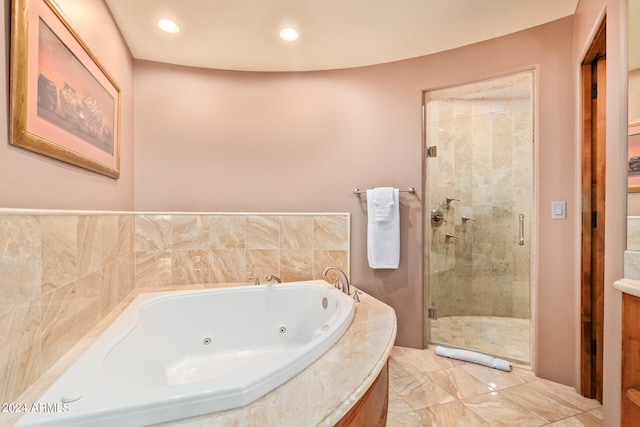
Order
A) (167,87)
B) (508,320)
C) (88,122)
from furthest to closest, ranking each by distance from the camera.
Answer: (508,320), (167,87), (88,122)

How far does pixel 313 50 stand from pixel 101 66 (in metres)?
1.34

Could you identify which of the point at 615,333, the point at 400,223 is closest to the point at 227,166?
the point at 400,223

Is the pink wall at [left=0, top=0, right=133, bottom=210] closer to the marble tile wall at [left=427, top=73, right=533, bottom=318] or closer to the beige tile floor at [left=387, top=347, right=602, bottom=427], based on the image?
the beige tile floor at [left=387, top=347, right=602, bottom=427]

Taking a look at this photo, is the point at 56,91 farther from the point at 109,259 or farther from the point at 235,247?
the point at 235,247

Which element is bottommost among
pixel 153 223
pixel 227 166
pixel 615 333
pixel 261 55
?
pixel 615 333

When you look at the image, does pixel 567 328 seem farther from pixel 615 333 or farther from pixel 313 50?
pixel 313 50

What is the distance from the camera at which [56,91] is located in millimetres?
1195

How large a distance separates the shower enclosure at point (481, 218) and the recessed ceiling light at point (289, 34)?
1221 millimetres

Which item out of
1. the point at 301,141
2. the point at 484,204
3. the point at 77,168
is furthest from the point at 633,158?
the point at 77,168

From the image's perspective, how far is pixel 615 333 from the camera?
46.3 inches

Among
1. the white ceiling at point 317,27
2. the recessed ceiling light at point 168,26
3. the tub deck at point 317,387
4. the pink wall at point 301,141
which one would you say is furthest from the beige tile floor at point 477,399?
the recessed ceiling light at point 168,26

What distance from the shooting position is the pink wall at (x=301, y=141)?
2287 millimetres

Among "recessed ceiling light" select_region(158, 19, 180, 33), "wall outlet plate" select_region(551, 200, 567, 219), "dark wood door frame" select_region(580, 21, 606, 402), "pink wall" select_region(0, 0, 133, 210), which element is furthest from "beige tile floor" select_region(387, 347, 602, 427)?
"recessed ceiling light" select_region(158, 19, 180, 33)

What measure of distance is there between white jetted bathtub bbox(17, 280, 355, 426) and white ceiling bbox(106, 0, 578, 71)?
1734 mm
